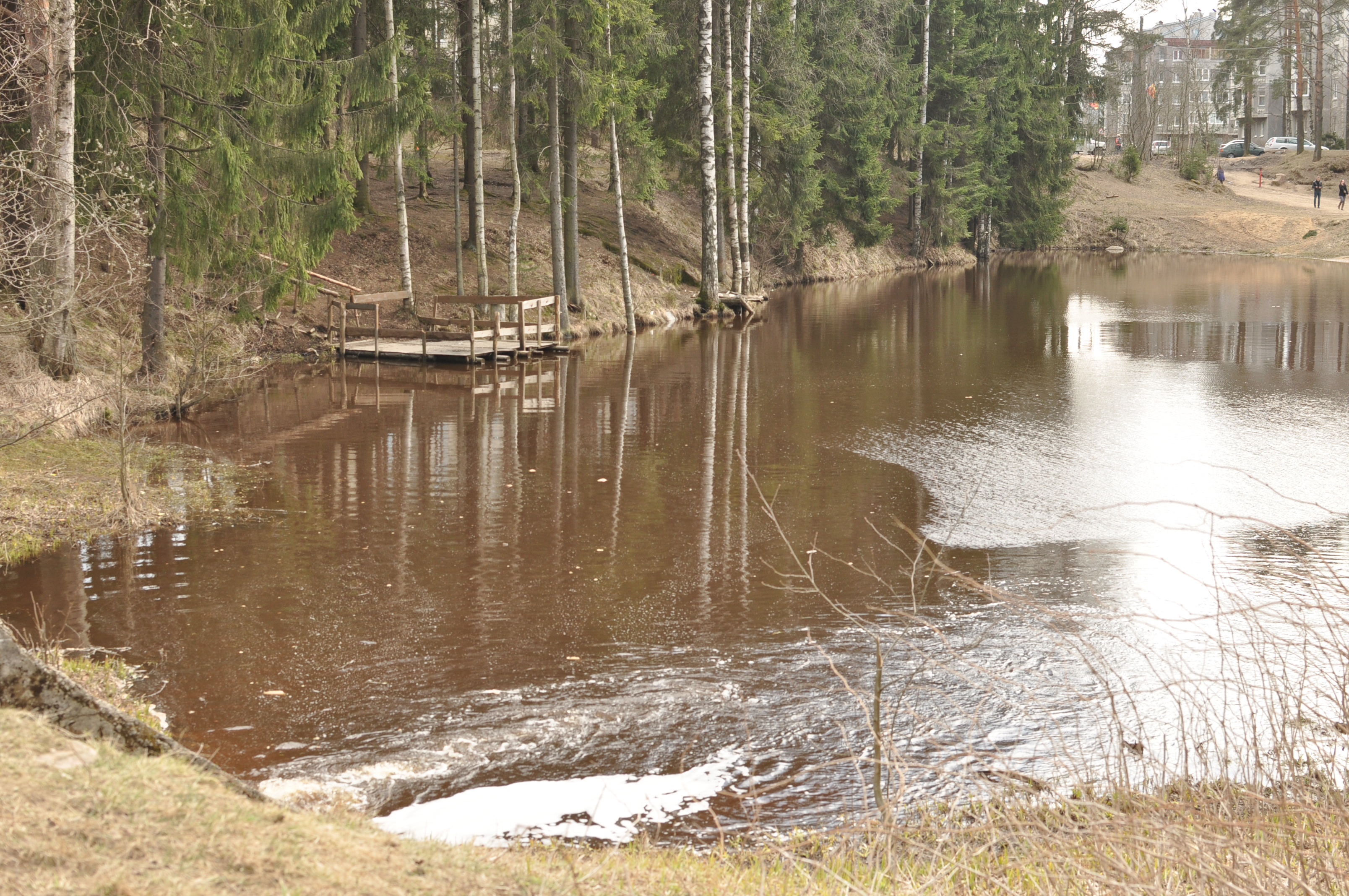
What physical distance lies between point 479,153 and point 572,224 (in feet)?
13.6

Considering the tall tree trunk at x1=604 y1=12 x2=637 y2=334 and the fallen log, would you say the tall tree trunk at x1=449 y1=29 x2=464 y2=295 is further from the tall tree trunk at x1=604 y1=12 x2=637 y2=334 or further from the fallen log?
the fallen log

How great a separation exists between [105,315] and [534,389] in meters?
6.81

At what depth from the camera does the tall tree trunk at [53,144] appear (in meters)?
13.7

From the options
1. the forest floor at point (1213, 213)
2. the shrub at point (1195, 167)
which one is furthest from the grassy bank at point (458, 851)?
the shrub at point (1195, 167)

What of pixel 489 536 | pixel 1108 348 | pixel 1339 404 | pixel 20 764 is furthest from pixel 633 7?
pixel 20 764

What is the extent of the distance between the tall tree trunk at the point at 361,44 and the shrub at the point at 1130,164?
54216mm

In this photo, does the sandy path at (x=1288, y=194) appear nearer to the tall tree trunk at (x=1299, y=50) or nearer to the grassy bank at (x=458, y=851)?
the tall tree trunk at (x=1299, y=50)

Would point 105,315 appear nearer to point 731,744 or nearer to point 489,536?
point 489,536

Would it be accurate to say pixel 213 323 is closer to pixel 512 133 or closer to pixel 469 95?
pixel 512 133

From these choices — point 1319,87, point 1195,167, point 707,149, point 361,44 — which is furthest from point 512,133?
point 1319,87

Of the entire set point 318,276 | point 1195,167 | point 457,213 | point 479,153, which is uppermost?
point 1195,167

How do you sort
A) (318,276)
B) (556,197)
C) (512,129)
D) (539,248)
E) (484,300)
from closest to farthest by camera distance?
(318,276), (484,300), (556,197), (512,129), (539,248)

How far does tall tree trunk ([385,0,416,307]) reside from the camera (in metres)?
23.0

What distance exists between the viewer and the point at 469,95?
Answer: 90.2 feet
